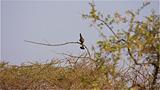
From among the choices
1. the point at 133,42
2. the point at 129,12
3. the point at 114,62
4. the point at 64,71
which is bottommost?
the point at 64,71

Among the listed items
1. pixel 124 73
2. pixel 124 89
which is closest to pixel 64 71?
pixel 124 73

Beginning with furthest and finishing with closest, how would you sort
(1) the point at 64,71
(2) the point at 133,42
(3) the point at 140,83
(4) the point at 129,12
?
(1) the point at 64,71 < (3) the point at 140,83 < (4) the point at 129,12 < (2) the point at 133,42

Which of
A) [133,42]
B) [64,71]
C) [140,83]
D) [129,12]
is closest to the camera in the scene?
[133,42]

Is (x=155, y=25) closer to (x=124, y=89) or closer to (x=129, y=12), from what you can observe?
(x=129, y=12)

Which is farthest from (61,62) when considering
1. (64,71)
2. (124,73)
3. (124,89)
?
(124,89)

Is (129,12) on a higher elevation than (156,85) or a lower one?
higher

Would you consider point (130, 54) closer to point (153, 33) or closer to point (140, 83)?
point (153, 33)

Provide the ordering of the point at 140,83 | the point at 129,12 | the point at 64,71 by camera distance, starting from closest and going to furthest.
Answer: the point at 129,12 → the point at 140,83 → the point at 64,71

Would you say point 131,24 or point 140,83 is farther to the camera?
point 140,83

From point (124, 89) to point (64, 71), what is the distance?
1.44m

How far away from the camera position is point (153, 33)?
159 centimetres

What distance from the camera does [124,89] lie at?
173 cm

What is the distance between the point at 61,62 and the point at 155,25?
1.69 m

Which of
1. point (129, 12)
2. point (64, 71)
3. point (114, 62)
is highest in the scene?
point (129, 12)
